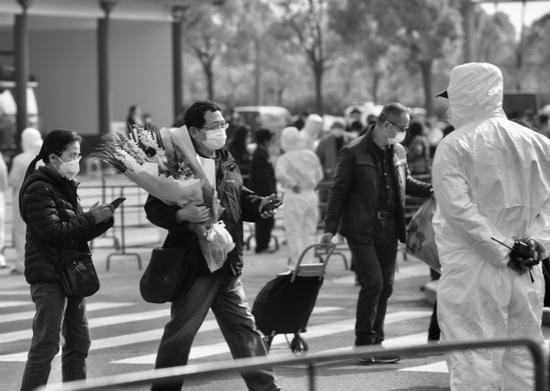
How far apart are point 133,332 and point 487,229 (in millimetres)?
5950

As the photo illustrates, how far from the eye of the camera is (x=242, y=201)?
8016mm

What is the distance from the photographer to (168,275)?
7555 mm

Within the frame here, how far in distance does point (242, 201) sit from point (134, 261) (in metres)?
11.0

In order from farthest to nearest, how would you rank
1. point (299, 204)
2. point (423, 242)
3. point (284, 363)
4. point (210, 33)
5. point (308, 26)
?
1. point (210, 33)
2. point (308, 26)
3. point (299, 204)
4. point (423, 242)
5. point (284, 363)

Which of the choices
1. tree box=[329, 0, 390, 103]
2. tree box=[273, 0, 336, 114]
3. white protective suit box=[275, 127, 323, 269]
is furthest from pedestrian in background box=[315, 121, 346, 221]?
tree box=[273, 0, 336, 114]

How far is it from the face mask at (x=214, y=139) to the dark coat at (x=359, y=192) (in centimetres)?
260

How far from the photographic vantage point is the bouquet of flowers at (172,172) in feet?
24.7

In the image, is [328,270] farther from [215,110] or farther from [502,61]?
[502,61]

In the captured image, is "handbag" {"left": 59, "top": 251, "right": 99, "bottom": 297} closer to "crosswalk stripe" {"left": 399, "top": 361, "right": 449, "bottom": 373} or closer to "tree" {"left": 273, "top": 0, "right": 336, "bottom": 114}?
"crosswalk stripe" {"left": 399, "top": 361, "right": 449, "bottom": 373}

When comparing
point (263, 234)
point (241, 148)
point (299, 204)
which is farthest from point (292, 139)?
point (241, 148)

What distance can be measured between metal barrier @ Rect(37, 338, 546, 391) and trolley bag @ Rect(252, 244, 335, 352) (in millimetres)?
5113

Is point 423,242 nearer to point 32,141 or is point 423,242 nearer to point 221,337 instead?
point 221,337

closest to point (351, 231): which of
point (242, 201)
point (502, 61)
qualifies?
point (242, 201)

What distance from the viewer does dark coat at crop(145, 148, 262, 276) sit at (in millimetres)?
7625
